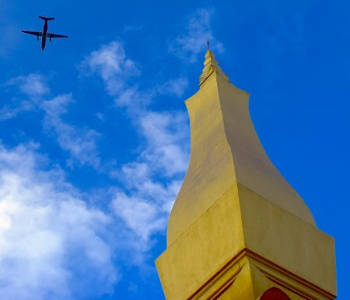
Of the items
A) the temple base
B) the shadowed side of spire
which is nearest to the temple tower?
the temple base

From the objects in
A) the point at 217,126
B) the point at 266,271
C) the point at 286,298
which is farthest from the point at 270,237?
the point at 217,126

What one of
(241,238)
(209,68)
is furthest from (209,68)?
(241,238)

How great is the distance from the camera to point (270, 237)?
7.72m

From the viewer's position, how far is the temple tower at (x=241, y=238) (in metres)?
7.51

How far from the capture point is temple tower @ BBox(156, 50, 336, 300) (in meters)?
7.51

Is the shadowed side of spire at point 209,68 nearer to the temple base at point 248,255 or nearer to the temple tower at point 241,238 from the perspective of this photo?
the temple tower at point 241,238

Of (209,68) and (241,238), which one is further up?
(209,68)

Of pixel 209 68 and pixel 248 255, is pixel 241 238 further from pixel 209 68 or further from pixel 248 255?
pixel 209 68

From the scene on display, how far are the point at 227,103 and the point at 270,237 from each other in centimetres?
274

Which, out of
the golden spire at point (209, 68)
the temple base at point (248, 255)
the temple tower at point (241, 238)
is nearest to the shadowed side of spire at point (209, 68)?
the golden spire at point (209, 68)

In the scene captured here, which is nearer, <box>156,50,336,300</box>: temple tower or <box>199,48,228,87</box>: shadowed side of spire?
<box>156,50,336,300</box>: temple tower

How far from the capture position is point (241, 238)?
24.6ft

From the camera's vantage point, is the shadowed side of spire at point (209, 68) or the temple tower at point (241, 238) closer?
the temple tower at point (241, 238)

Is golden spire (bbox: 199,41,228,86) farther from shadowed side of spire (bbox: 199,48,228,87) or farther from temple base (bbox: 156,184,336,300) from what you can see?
temple base (bbox: 156,184,336,300)
